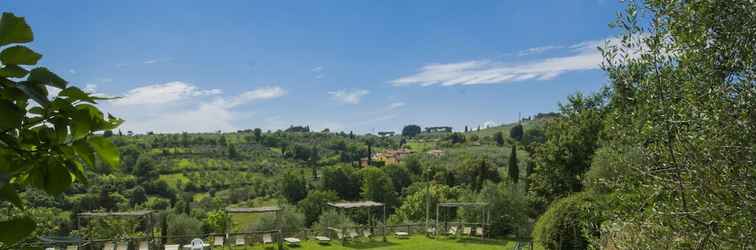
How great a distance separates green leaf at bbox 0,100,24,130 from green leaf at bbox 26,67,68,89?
3 cm

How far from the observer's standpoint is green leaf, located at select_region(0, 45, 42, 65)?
1.61 ft

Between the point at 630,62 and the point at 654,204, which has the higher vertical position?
the point at 630,62

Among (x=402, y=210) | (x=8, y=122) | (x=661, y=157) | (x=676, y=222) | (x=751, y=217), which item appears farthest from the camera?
(x=402, y=210)

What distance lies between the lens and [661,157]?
3.30 meters

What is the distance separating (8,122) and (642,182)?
12.6ft

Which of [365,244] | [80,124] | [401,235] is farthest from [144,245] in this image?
[80,124]

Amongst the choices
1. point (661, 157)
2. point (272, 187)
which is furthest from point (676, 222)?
point (272, 187)

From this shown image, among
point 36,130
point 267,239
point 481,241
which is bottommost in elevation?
point 481,241

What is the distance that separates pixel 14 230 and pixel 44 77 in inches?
6.3

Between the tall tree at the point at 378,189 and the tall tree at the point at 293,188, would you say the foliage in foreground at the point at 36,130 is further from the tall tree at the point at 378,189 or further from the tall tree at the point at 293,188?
the tall tree at the point at 293,188

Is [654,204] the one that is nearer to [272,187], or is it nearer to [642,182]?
[642,182]

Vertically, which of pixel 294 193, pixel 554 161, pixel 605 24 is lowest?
pixel 294 193

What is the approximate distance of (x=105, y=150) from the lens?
654 mm

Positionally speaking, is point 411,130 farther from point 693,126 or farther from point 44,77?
point 44,77
